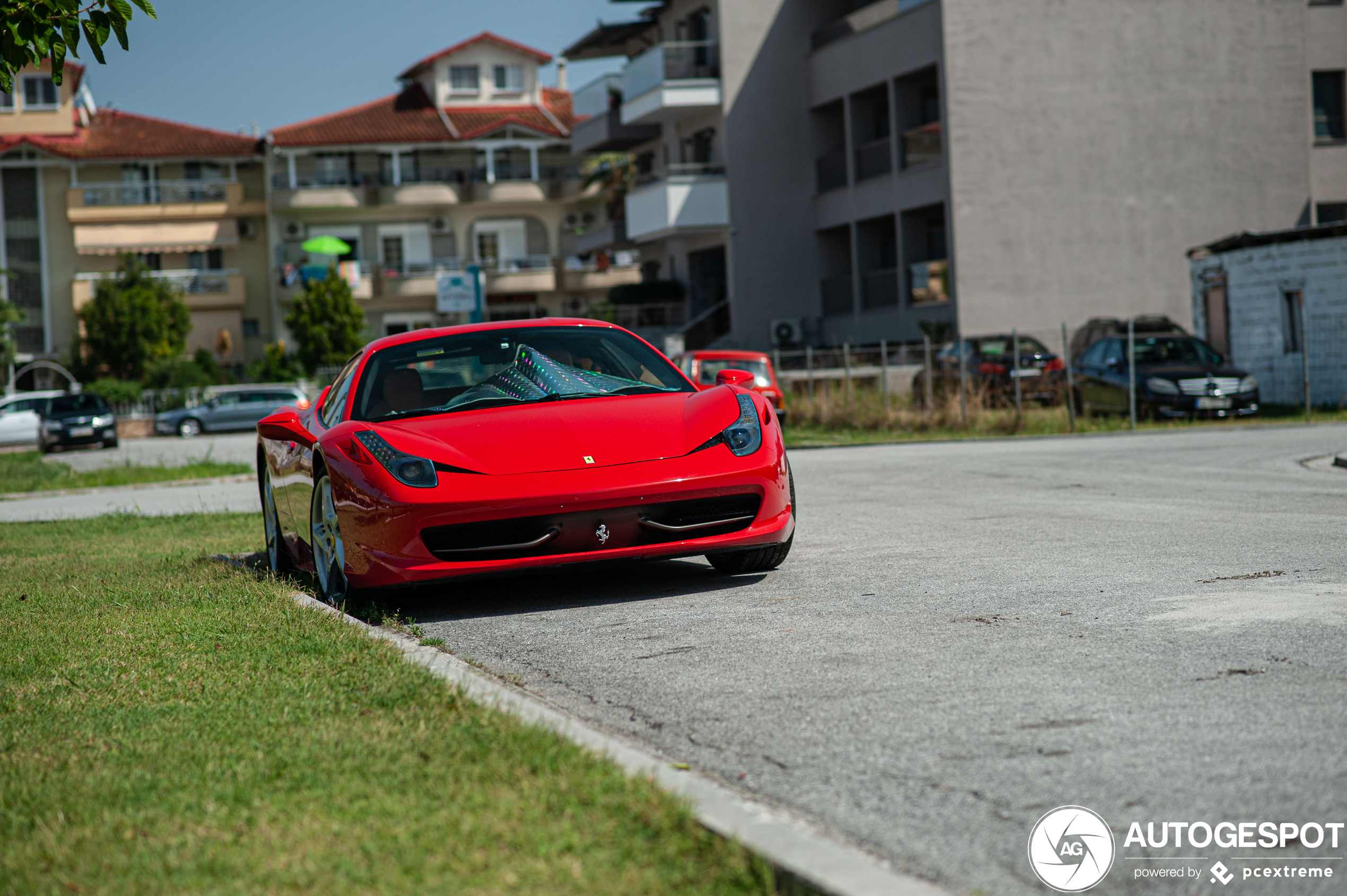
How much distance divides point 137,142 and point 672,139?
115 ft

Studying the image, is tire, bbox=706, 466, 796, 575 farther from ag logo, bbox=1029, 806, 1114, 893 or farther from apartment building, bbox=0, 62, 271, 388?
apartment building, bbox=0, 62, 271, 388

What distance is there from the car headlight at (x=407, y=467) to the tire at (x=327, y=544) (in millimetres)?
460

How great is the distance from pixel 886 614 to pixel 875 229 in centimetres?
3624

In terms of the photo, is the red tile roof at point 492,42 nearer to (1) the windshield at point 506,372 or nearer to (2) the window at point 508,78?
(2) the window at point 508,78

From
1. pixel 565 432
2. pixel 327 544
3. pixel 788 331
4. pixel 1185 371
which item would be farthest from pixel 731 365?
pixel 565 432

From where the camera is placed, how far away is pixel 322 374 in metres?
55.8

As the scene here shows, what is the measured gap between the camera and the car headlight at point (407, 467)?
6.70m

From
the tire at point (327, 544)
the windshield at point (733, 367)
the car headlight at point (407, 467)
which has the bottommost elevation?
the tire at point (327, 544)

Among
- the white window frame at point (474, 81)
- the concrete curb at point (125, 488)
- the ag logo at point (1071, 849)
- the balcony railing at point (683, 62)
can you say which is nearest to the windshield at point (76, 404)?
the balcony railing at point (683, 62)

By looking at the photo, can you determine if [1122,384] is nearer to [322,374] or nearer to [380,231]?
[322,374]

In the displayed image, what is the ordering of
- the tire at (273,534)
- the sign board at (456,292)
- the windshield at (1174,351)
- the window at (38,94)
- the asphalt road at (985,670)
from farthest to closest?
the window at (38,94), the sign board at (456,292), the windshield at (1174,351), the tire at (273,534), the asphalt road at (985,670)

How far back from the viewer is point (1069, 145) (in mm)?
36562

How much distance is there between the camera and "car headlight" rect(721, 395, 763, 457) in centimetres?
707

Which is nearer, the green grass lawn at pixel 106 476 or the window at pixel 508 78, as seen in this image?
the green grass lawn at pixel 106 476
